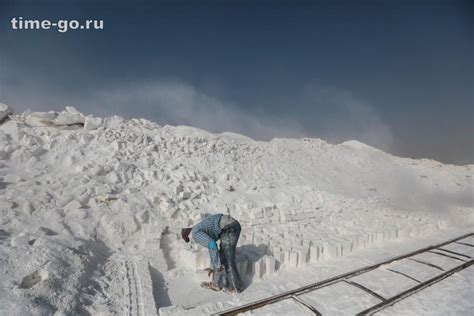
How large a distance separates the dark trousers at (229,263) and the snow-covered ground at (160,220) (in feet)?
0.50

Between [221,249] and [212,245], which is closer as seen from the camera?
[212,245]

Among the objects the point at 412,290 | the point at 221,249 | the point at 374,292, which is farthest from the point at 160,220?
the point at 412,290

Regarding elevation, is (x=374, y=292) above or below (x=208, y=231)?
below

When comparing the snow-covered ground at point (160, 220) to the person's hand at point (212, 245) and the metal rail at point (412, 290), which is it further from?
the person's hand at point (212, 245)

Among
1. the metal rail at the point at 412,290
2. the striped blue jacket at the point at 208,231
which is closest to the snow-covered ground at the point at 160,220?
the metal rail at the point at 412,290

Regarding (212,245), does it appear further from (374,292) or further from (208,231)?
(374,292)

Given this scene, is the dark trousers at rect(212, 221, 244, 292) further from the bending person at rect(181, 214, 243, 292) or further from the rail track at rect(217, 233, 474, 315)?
the rail track at rect(217, 233, 474, 315)

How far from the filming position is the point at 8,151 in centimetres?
598

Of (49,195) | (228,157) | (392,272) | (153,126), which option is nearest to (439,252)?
(392,272)

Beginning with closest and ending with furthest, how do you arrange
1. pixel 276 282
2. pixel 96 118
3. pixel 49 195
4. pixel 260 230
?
pixel 276 282, pixel 49 195, pixel 260 230, pixel 96 118

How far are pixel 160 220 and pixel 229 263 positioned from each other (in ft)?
7.21

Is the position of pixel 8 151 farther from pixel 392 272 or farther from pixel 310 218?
pixel 392 272

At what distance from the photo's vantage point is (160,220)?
5410mm

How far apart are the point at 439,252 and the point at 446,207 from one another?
4399 mm
